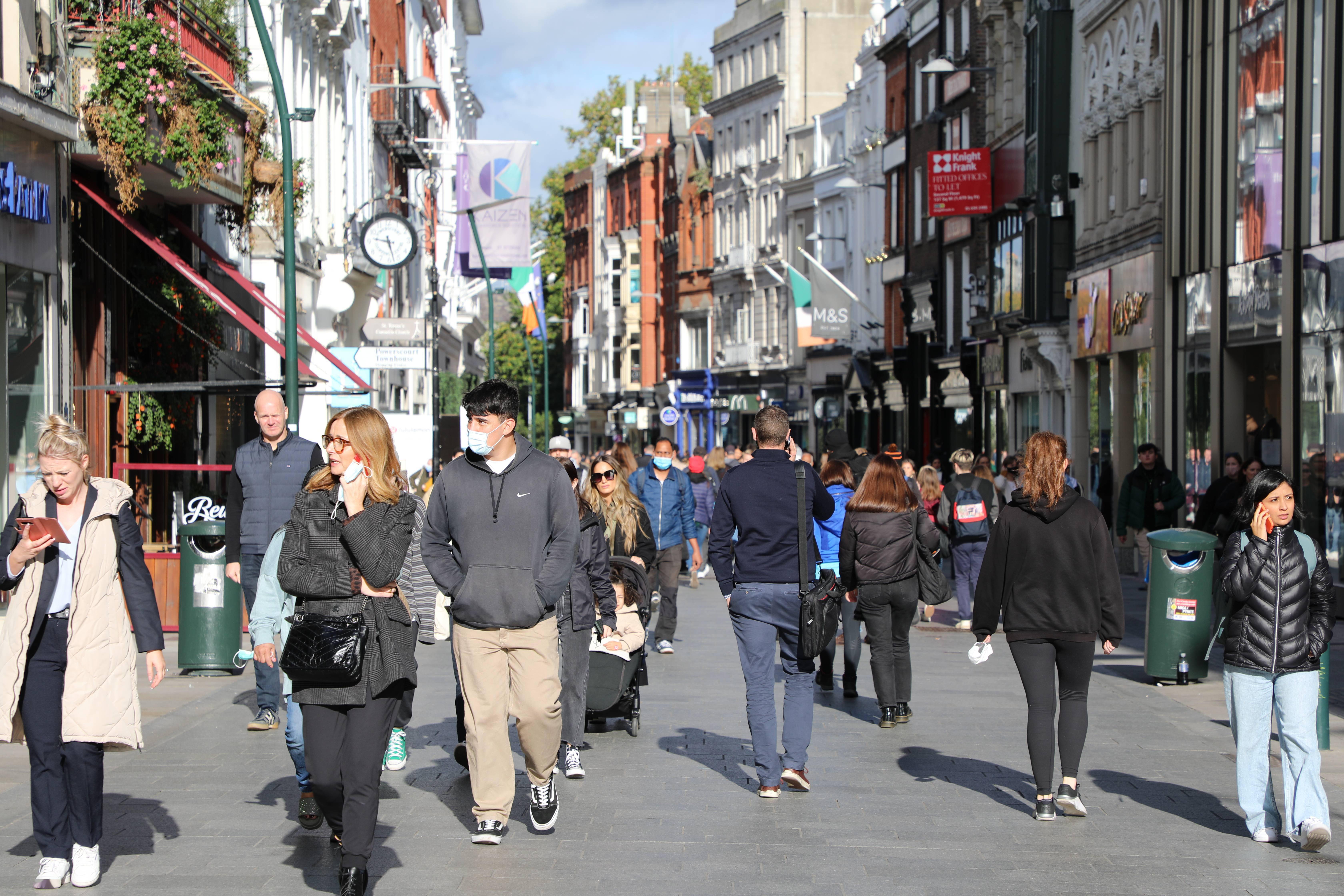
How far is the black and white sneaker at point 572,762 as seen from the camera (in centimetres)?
909

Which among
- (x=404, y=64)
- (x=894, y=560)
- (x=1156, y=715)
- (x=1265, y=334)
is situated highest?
(x=404, y=64)

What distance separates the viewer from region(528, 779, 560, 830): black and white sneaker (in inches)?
303

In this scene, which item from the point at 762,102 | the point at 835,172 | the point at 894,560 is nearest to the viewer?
the point at 894,560

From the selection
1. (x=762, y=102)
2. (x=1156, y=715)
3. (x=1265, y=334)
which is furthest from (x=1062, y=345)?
(x=762, y=102)

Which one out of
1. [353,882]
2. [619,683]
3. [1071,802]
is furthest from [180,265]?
[353,882]

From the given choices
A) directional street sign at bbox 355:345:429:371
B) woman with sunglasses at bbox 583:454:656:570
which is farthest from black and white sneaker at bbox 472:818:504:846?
directional street sign at bbox 355:345:429:371

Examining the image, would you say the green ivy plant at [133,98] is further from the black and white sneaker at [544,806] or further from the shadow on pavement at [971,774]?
the black and white sneaker at [544,806]

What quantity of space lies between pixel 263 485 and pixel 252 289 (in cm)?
1158

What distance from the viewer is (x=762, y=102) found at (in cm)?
6994

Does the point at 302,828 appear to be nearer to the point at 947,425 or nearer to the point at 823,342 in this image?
the point at 947,425

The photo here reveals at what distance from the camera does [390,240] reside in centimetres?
3069

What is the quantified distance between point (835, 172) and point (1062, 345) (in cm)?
2776

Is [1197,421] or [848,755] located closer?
[848,755]

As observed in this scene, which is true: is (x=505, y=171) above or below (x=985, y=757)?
above
